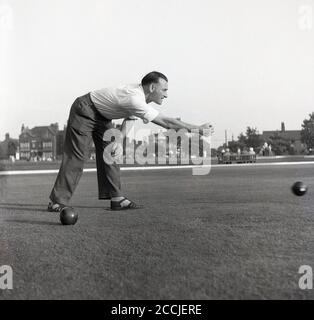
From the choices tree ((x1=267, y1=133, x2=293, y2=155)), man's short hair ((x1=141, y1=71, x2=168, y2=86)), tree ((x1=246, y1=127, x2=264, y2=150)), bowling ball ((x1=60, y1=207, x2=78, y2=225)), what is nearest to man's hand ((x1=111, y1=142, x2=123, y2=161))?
man's short hair ((x1=141, y1=71, x2=168, y2=86))

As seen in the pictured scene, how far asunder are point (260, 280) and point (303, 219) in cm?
246

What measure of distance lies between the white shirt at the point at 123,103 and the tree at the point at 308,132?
8151 centimetres

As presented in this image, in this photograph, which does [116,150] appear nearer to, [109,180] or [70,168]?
[109,180]

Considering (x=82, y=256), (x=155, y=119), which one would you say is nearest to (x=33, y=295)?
(x=82, y=256)

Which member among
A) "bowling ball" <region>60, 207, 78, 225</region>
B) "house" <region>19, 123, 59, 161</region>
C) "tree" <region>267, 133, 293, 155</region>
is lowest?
"bowling ball" <region>60, 207, 78, 225</region>

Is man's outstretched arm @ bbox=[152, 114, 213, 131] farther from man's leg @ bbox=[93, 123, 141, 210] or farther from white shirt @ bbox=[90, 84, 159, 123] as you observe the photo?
man's leg @ bbox=[93, 123, 141, 210]

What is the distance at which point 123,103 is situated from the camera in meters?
5.60

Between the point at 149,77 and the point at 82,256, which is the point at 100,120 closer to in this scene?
the point at 149,77

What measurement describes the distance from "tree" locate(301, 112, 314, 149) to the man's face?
8119 centimetres

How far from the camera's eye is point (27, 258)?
3430mm

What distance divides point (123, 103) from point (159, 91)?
1.79 feet

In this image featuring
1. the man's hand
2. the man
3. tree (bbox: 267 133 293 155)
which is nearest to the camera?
the man

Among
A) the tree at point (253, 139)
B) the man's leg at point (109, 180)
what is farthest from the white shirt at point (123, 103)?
the tree at point (253, 139)

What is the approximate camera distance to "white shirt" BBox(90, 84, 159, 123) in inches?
213
